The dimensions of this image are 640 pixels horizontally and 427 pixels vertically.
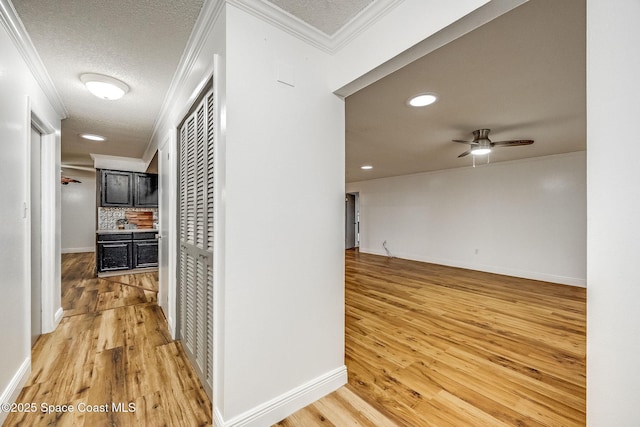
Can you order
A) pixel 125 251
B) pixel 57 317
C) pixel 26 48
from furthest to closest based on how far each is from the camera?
pixel 125 251 < pixel 57 317 < pixel 26 48

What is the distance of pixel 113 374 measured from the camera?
1990 millimetres

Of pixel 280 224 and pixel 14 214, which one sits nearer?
pixel 280 224

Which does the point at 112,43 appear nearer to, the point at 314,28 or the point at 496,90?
the point at 314,28

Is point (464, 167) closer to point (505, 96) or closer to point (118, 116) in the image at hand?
point (505, 96)

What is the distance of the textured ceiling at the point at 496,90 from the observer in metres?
1.57

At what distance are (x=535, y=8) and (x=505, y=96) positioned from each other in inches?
46.5

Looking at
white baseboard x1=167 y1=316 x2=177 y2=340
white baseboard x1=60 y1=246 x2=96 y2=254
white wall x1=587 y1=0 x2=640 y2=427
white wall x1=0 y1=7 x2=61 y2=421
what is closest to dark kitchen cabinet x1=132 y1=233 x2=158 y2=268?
white baseboard x1=167 y1=316 x2=177 y2=340

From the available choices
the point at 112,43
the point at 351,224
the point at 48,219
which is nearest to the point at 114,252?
the point at 48,219

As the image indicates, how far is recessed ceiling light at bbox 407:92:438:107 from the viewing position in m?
2.39

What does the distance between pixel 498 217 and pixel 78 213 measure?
11474mm

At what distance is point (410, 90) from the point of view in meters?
2.32

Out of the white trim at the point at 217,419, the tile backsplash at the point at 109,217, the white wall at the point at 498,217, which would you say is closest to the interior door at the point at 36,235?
the white trim at the point at 217,419

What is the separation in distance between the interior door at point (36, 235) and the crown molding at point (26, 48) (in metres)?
0.41

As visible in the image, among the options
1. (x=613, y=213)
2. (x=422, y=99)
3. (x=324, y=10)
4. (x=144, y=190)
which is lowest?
(x=613, y=213)
